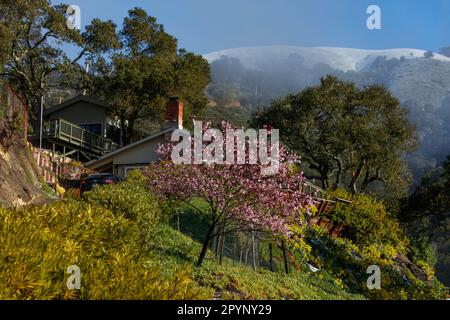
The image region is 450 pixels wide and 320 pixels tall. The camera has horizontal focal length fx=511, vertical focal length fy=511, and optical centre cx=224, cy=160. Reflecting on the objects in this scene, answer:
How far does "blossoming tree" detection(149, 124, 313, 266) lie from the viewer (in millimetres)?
13922

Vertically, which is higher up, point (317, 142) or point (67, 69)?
point (67, 69)

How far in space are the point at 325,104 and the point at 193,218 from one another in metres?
27.0

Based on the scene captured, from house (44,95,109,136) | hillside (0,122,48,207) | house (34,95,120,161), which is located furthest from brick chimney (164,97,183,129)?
house (44,95,109,136)

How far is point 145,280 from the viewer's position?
22.2ft

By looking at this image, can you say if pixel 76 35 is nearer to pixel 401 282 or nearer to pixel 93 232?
pixel 401 282

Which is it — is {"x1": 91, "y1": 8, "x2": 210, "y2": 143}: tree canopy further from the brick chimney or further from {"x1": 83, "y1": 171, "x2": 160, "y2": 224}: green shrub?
{"x1": 83, "y1": 171, "x2": 160, "y2": 224}: green shrub

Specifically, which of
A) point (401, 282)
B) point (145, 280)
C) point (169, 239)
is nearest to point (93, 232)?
point (145, 280)

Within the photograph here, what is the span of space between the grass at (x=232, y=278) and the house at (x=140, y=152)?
13290 mm
